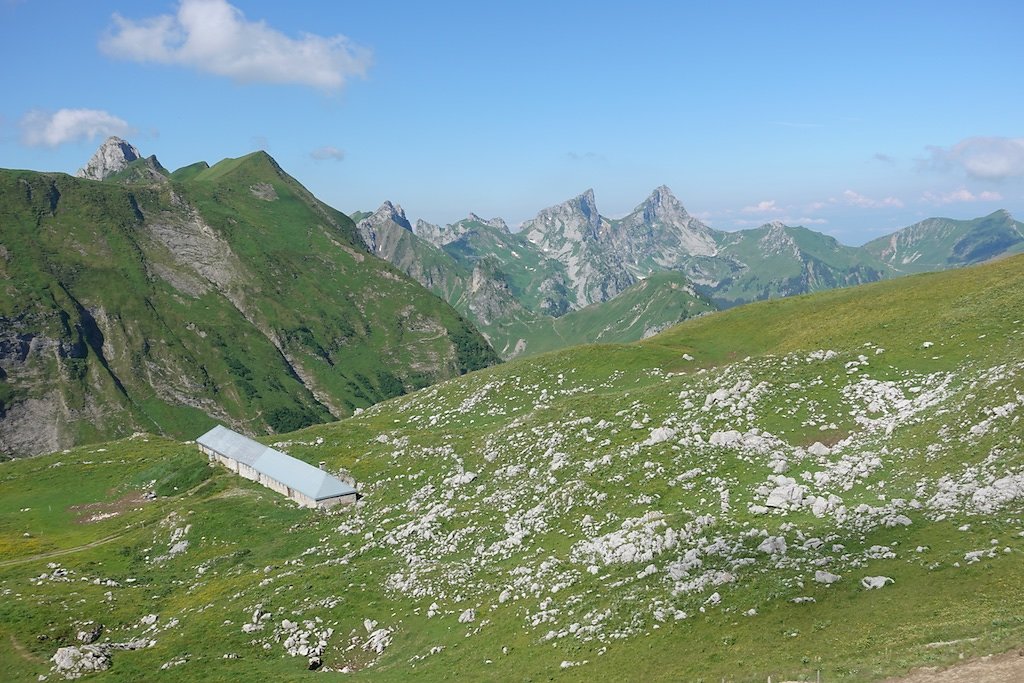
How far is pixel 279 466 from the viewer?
8244 centimetres

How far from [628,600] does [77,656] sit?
127ft

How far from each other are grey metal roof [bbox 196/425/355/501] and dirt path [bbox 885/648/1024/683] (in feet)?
183

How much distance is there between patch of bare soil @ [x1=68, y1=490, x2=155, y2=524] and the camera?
291 feet

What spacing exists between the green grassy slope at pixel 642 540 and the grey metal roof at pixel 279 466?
2802 millimetres

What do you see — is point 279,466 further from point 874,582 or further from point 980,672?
point 980,672

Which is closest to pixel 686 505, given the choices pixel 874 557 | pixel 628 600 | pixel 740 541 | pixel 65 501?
pixel 740 541

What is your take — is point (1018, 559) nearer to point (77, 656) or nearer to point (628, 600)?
point (628, 600)

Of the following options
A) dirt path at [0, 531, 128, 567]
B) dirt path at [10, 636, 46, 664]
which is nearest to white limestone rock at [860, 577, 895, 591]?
dirt path at [10, 636, 46, 664]

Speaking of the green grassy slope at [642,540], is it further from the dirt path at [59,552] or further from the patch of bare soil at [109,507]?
the patch of bare soil at [109,507]

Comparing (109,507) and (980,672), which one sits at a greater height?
(109,507)

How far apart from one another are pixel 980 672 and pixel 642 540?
68.4 feet

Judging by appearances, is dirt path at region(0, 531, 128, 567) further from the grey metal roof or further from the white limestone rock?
the white limestone rock

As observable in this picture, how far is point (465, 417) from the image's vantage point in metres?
98.0

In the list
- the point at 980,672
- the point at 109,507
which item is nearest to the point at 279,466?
the point at 109,507
